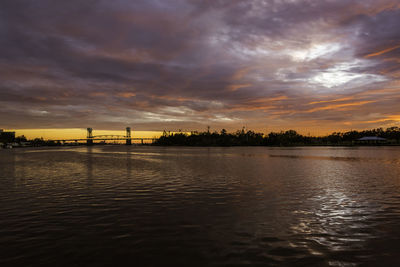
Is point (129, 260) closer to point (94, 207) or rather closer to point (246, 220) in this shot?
point (246, 220)

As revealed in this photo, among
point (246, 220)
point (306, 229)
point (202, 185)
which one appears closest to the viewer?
point (306, 229)

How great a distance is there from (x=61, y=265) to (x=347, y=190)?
81.7 feet

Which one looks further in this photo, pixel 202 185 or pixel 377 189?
pixel 202 185

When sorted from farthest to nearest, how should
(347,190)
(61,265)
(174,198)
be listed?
(347,190) < (174,198) < (61,265)

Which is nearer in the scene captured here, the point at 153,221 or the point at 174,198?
the point at 153,221

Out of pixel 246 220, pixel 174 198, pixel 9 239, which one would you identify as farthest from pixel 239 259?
pixel 174 198

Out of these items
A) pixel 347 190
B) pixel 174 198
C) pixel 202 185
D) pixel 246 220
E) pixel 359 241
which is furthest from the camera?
pixel 202 185

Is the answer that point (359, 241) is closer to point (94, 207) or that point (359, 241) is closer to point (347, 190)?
point (347, 190)

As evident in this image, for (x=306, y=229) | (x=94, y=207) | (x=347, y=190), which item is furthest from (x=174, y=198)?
(x=347, y=190)

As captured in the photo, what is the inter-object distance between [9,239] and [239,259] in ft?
35.6

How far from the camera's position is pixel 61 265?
31.7 feet

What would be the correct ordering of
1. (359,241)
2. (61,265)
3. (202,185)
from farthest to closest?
(202,185) → (359,241) → (61,265)

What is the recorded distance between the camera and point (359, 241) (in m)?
11.8

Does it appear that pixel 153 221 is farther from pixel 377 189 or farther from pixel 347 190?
pixel 377 189
